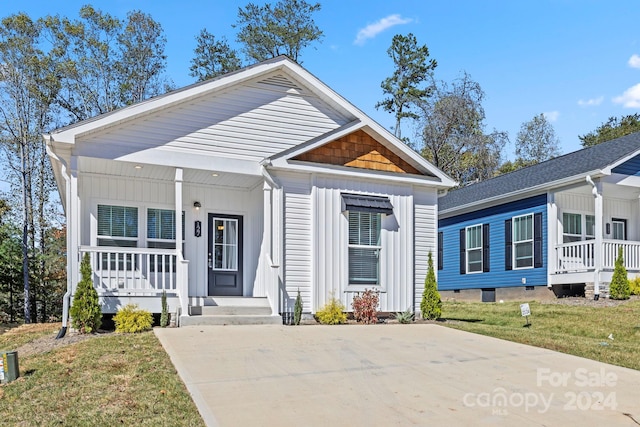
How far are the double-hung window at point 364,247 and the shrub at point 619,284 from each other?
7.05 meters

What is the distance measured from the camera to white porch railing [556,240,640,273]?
16.2 m

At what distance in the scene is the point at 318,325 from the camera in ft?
37.9

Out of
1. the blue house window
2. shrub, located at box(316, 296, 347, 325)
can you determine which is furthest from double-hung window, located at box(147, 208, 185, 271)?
the blue house window

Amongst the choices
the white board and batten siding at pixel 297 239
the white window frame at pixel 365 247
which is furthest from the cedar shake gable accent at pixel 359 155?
the white window frame at pixel 365 247

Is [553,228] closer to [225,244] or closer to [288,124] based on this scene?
[288,124]

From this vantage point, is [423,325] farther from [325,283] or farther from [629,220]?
[629,220]

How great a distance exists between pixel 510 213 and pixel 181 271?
12.0 m

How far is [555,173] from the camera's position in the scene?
59.2 ft

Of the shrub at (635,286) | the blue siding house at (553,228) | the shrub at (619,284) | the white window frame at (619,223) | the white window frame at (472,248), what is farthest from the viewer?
the white window frame at (472,248)

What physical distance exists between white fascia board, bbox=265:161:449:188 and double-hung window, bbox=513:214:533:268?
6025 mm

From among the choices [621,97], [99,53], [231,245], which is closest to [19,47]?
[99,53]

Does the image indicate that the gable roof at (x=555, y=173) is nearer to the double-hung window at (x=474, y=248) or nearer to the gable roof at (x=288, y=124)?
the double-hung window at (x=474, y=248)

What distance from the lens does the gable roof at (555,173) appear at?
647 inches

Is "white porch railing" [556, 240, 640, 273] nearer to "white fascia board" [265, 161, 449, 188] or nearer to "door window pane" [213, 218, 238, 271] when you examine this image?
"white fascia board" [265, 161, 449, 188]
